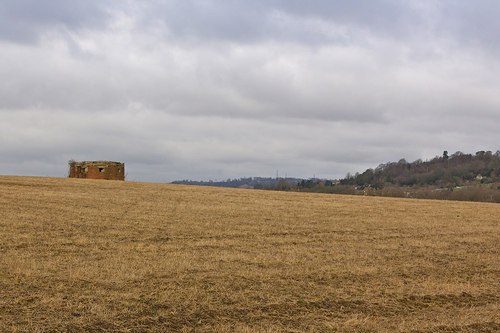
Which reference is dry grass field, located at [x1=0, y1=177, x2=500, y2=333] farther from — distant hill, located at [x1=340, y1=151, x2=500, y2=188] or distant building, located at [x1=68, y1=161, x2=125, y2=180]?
distant hill, located at [x1=340, y1=151, x2=500, y2=188]

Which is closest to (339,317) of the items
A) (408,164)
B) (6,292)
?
(6,292)

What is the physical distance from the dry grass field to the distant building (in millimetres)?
31492

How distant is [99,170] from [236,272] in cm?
4953

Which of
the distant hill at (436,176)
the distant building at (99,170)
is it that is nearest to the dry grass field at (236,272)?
the distant building at (99,170)

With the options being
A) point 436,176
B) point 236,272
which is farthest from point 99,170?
point 436,176

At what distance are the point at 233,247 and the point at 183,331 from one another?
956 cm

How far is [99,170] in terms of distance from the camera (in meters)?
62.1

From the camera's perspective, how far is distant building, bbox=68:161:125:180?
61844 mm

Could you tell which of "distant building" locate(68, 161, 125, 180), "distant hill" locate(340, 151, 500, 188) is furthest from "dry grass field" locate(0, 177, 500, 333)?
"distant hill" locate(340, 151, 500, 188)

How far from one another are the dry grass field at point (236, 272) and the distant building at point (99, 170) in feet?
103

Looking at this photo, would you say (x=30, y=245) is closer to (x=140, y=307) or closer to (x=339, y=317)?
(x=140, y=307)

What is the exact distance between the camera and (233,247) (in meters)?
19.6

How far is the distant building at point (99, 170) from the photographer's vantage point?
6184 cm

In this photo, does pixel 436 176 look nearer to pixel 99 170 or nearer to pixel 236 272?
pixel 99 170
